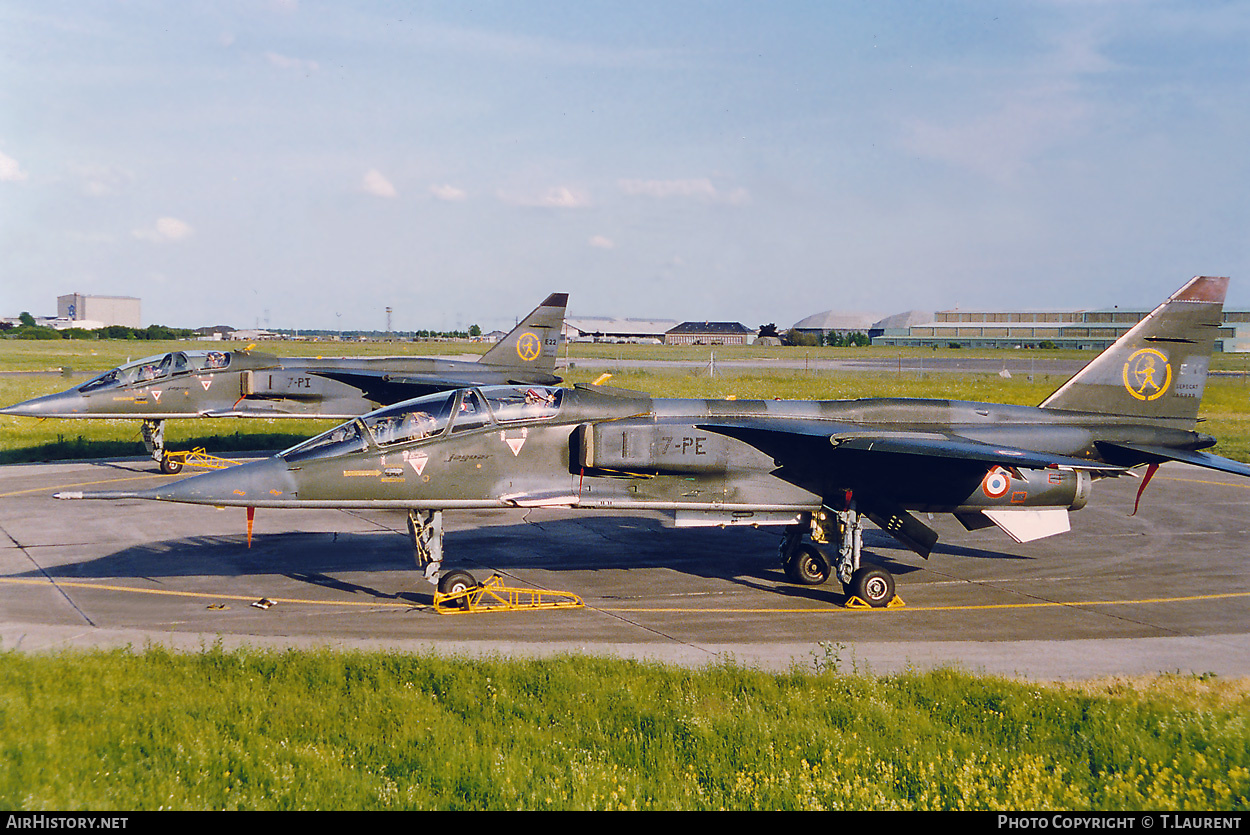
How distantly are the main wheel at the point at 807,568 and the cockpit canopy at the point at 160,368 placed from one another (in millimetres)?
18170

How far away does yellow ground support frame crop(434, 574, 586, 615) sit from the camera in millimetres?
13367

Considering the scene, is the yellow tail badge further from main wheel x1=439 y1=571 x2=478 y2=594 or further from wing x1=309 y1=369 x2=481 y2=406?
wing x1=309 y1=369 x2=481 y2=406

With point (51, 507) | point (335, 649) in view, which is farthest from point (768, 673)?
point (51, 507)

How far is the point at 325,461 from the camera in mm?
12883

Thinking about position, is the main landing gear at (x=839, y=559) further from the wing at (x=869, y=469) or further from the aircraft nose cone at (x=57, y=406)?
the aircraft nose cone at (x=57, y=406)

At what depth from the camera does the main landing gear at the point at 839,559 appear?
1415 cm

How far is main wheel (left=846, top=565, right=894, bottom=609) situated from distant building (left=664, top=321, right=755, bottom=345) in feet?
556

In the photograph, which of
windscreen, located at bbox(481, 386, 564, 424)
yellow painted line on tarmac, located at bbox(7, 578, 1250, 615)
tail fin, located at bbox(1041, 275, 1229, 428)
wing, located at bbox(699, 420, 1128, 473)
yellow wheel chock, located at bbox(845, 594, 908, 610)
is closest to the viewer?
wing, located at bbox(699, 420, 1128, 473)

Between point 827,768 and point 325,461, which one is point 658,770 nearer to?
point 827,768

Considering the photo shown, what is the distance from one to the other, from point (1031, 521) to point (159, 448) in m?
22.5

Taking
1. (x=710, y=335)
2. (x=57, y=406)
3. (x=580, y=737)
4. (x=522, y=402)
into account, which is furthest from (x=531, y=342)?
(x=710, y=335)

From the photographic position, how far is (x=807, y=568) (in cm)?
1540

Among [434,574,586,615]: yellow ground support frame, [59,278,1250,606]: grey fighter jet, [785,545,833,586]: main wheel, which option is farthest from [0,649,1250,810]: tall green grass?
[785,545,833,586]: main wheel

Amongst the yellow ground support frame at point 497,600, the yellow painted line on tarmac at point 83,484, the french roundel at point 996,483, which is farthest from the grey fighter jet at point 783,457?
the yellow painted line on tarmac at point 83,484
